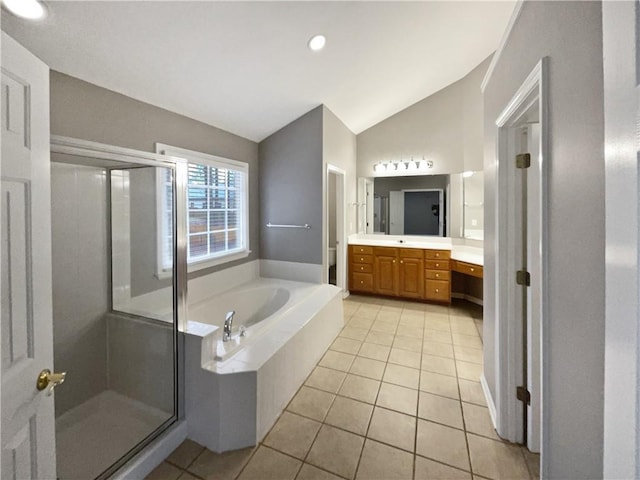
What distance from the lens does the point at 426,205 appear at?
4.70 meters

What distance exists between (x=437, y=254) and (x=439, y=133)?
191 centimetres

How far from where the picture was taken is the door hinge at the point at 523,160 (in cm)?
161

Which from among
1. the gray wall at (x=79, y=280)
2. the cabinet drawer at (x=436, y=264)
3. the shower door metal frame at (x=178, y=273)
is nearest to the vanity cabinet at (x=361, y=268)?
the cabinet drawer at (x=436, y=264)

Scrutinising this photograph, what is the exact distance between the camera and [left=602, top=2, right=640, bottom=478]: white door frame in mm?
401

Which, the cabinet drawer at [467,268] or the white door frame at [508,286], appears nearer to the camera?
the white door frame at [508,286]

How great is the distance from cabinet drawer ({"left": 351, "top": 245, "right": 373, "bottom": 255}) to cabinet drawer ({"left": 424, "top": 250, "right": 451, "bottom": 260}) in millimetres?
817

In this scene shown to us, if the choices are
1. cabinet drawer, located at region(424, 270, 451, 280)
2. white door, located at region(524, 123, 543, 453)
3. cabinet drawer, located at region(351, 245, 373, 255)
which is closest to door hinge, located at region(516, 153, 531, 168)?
white door, located at region(524, 123, 543, 453)

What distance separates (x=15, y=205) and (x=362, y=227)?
15.0 feet

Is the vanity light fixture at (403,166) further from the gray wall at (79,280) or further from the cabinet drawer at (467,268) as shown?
the gray wall at (79,280)

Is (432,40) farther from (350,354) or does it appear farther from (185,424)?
(185,424)

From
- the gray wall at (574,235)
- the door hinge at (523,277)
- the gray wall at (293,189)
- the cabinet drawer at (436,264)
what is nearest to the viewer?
the gray wall at (574,235)

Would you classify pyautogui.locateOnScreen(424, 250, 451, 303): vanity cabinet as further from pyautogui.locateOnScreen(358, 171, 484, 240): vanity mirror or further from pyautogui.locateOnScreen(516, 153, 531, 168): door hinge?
pyautogui.locateOnScreen(516, 153, 531, 168): door hinge

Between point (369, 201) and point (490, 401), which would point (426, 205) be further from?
point (490, 401)

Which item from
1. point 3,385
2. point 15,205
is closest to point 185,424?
point 3,385
